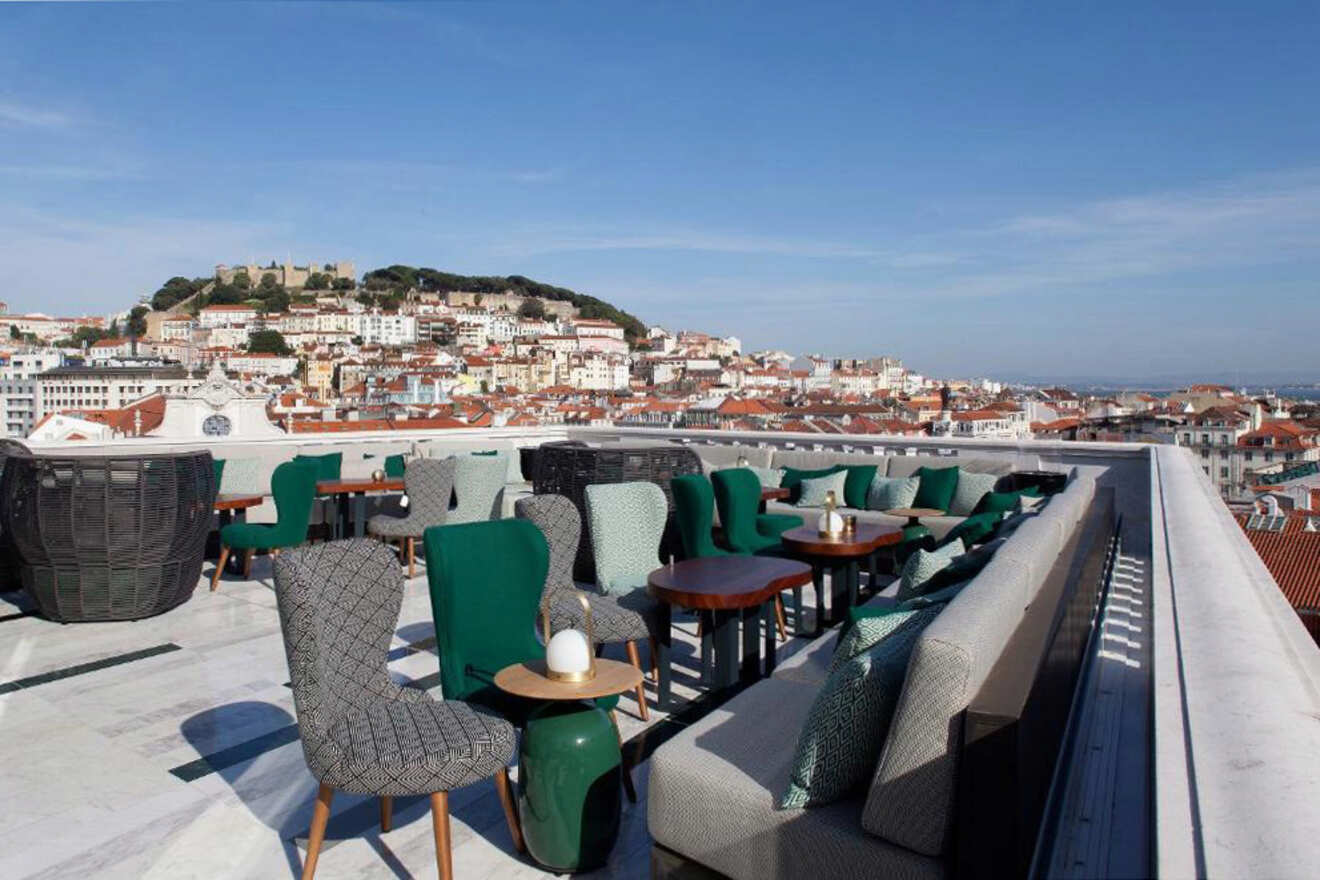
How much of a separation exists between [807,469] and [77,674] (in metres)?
5.33

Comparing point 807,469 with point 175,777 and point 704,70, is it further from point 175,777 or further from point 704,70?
point 704,70

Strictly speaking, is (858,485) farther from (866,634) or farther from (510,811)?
(866,634)

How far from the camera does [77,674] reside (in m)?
4.07

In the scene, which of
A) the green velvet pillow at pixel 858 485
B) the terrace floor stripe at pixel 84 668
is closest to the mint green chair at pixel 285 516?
the terrace floor stripe at pixel 84 668

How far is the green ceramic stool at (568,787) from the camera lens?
2387mm

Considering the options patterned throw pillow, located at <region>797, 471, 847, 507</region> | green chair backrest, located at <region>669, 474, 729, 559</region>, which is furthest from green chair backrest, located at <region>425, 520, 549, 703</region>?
patterned throw pillow, located at <region>797, 471, 847, 507</region>

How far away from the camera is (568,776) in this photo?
2.38m

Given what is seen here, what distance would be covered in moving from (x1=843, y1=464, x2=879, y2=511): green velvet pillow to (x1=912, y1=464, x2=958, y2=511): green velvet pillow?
18.3 inches

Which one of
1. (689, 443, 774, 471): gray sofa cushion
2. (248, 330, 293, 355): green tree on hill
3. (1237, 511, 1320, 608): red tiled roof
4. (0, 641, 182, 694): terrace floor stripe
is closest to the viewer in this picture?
(0, 641, 182, 694): terrace floor stripe

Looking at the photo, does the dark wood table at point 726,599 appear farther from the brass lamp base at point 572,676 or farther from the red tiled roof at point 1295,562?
the red tiled roof at point 1295,562

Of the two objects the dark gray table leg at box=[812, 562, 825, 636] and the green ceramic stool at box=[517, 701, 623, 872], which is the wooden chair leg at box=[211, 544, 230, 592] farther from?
the green ceramic stool at box=[517, 701, 623, 872]

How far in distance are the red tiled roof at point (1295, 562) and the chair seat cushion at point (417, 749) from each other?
34.6 ft

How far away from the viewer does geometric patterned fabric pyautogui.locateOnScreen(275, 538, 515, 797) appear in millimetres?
2227

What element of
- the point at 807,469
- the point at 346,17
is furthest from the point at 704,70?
the point at 807,469
